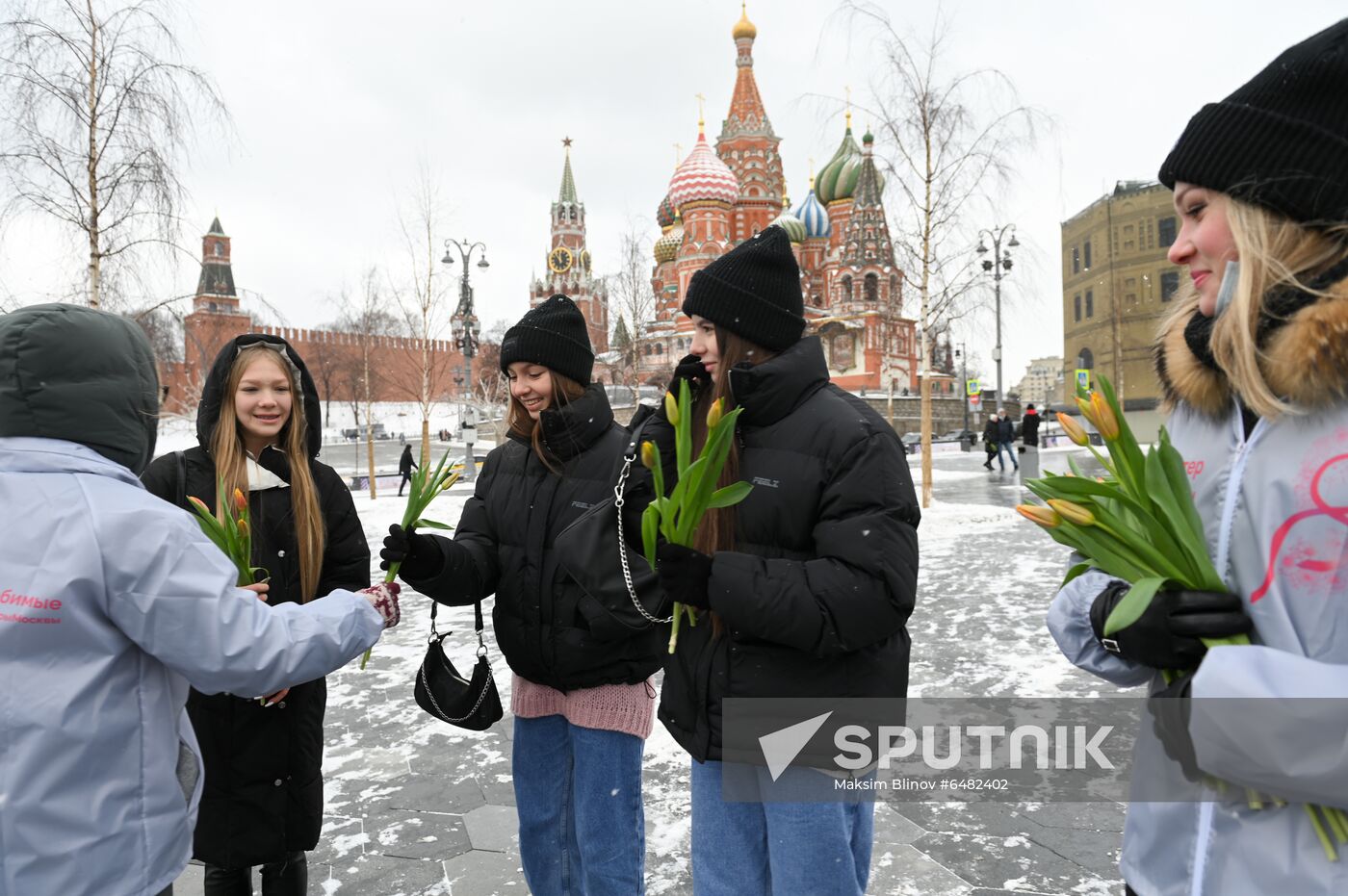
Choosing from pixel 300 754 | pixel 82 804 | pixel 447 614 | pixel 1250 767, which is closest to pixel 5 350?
pixel 82 804

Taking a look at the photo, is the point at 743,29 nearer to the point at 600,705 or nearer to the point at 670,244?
the point at 670,244

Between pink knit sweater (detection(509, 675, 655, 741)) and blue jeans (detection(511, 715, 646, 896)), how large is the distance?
0.03 metres

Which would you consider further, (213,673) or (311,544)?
(311,544)

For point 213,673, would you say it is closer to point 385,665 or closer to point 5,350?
point 5,350

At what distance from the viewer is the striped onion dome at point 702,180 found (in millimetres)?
42781

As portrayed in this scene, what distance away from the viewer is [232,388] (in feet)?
8.60

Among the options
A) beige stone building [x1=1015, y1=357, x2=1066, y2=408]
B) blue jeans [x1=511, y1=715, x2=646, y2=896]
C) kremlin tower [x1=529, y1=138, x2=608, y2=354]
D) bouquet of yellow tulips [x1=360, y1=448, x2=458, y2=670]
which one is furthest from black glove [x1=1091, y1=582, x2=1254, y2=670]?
beige stone building [x1=1015, y1=357, x2=1066, y2=408]

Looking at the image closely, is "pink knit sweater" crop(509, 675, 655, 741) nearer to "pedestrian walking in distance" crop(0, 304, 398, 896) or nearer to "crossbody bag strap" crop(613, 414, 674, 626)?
"crossbody bag strap" crop(613, 414, 674, 626)

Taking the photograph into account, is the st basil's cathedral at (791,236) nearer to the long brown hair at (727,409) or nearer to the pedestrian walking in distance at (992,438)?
the pedestrian walking in distance at (992,438)

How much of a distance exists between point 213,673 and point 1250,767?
1.88 m

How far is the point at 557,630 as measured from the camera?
8.46 ft

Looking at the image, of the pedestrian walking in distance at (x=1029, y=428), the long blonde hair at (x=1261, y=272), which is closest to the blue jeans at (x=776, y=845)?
the long blonde hair at (x=1261, y=272)

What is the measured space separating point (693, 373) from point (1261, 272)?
4.09ft

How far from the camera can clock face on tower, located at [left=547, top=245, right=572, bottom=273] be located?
74625mm
